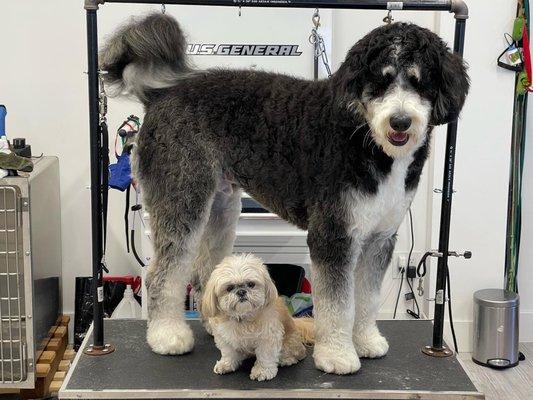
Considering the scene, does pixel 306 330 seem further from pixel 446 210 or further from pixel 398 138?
pixel 398 138

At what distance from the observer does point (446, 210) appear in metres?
1.83

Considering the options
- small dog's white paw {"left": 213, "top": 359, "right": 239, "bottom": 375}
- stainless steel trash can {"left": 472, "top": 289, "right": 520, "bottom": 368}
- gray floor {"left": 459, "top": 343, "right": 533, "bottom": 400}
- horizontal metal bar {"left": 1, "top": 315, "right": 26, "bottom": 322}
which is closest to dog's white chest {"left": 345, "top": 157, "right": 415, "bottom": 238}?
small dog's white paw {"left": 213, "top": 359, "right": 239, "bottom": 375}

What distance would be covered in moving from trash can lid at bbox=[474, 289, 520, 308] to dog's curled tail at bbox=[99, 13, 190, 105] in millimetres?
1931

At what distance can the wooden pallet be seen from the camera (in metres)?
2.69

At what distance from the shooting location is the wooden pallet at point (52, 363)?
2688 millimetres

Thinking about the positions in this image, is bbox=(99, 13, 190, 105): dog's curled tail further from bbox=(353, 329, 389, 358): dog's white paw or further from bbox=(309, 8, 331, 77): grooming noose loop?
bbox=(309, 8, 331, 77): grooming noose loop

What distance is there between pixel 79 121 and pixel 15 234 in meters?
0.84

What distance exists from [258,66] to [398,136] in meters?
1.67

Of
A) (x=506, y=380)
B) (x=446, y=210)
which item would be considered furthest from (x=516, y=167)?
(x=446, y=210)

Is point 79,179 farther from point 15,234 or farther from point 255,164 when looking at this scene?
point 255,164

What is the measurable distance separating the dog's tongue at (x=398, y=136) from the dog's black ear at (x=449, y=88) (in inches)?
3.7

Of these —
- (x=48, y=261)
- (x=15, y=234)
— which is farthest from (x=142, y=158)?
(x=48, y=261)

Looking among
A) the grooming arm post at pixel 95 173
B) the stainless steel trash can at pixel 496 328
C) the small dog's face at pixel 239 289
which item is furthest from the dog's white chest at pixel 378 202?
the stainless steel trash can at pixel 496 328

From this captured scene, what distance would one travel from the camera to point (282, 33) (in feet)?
9.78
